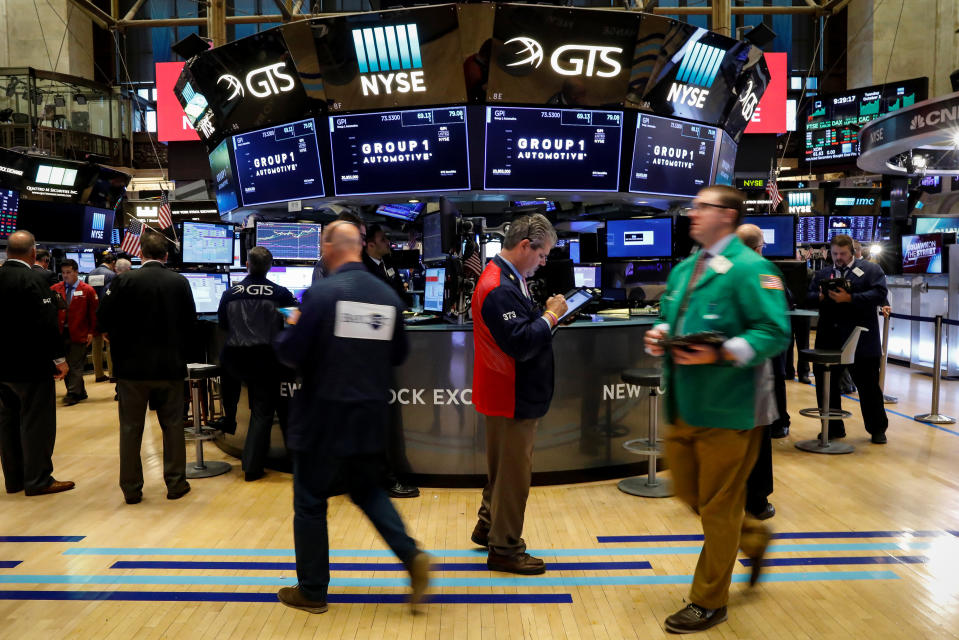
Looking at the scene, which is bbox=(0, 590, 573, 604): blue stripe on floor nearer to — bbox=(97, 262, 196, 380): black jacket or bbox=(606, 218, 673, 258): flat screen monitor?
bbox=(97, 262, 196, 380): black jacket

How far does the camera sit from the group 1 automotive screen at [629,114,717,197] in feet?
20.1

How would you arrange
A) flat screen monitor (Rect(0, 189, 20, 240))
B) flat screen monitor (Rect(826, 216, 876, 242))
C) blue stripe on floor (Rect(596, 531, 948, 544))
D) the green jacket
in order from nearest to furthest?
the green jacket < blue stripe on floor (Rect(596, 531, 948, 544)) < flat screen monitor (Rect(0, 189, 20, 240)) < flat screen monitor (Rect(826, 216, 876, 242))

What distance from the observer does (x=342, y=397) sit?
2.64 meters

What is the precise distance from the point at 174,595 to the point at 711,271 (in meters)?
2.63

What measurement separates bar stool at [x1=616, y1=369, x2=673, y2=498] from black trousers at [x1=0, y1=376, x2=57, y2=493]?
12.2 ft

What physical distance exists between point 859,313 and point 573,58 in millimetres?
3112

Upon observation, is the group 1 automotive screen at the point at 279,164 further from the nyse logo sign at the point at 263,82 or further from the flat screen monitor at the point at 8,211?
the flat screen monitor at the point at 8,211

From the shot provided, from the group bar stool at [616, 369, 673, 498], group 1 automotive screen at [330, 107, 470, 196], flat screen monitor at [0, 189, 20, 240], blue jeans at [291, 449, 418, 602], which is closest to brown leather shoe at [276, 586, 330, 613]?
blue jeans at [291, 449, 418, 602]

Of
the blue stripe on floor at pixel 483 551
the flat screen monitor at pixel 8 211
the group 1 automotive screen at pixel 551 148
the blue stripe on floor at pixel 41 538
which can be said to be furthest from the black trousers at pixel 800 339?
the flat screen monitor at pixel 8 211

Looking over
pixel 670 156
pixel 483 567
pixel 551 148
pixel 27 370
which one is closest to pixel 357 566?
pixel 483 567

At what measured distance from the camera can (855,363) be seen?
18.7ft

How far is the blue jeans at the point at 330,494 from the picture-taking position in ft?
8.82

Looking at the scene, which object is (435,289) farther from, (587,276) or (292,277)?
(587,276)

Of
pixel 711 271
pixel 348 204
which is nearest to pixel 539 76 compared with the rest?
pixel 348 204
